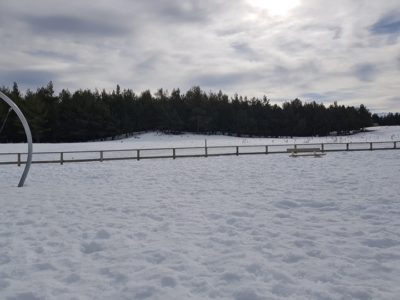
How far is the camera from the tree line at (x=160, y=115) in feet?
215

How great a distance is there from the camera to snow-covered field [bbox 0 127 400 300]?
16.0 feet

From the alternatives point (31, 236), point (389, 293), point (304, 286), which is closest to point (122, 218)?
point (31, 236)

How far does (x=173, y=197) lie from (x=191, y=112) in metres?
71.1

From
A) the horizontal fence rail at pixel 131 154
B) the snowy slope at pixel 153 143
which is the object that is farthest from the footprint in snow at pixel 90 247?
the snowy slope at pixel 153 143

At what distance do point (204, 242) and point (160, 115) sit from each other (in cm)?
6992

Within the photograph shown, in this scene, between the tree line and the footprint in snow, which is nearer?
the footprint in snow

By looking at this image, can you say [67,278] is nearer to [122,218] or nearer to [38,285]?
[38,285]

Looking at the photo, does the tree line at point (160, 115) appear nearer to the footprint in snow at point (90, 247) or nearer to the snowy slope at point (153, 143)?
the snowy slope at point (153, 143)

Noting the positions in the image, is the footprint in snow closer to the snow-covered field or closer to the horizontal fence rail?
the snow-covered field

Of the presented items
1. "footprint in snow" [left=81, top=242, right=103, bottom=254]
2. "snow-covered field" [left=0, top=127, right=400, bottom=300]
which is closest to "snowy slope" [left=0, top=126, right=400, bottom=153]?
"snow-covered field" [left=0, top=127, right=400, bottom=300]

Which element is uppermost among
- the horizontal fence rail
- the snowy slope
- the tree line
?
the tree line

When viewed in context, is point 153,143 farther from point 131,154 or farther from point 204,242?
point 204,242

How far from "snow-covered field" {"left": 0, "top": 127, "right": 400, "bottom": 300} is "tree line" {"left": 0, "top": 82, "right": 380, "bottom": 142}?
55.9 m

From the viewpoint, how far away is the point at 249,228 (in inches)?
302
